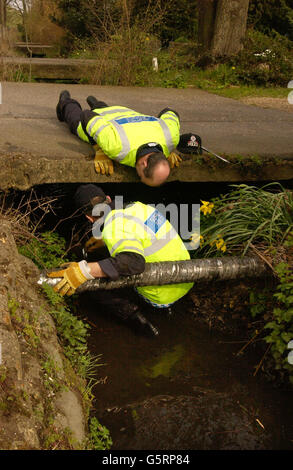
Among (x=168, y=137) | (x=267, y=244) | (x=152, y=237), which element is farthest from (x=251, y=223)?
(x=168, y=137)

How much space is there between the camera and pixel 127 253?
10.1 feet

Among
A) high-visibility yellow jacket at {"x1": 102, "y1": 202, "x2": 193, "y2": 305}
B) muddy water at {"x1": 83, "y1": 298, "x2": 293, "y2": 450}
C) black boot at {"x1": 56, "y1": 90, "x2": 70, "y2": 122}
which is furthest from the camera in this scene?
black boot at {"x1": 56, "y1": 90, "x2": 70, "y2": 122}

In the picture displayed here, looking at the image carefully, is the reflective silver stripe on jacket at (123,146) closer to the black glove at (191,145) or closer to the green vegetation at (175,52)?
the black glove at (191,145)

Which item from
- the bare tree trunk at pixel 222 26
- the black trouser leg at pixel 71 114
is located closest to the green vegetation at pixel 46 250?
the black trouser leg at pixel 71 114

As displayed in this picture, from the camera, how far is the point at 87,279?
3100mm

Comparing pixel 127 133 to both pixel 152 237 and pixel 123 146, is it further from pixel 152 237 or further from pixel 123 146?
pixel 152 237

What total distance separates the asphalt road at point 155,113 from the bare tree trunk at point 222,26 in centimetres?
163

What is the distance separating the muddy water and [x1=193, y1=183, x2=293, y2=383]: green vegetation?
248 millimetres

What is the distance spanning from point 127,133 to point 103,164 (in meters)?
0.33

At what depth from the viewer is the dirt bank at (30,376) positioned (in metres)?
1.85

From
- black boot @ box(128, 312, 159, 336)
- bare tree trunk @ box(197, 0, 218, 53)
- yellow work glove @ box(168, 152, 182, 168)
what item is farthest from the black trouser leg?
bare tree trunk @ box(197, 0, 218, 53)

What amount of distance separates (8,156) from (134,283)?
1346mm

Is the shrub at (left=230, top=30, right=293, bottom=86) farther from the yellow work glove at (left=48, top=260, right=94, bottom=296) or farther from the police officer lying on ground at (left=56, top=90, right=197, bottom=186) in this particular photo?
the yellow work glove at (left=48, top=260, right=94, bottom=296)

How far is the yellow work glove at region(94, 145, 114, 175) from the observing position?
3709mm
